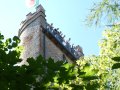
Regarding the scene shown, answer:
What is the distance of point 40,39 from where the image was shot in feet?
90.0

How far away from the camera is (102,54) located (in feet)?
37.2

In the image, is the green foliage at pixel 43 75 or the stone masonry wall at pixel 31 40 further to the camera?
the stone masonry wall at pixel 31 40

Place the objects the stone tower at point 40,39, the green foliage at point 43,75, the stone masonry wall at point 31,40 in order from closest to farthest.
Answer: the green foliage at point 43,75
the stone masonry wall at point 31,40
the stone tower at point 40,39

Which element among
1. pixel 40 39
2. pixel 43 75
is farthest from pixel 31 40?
pixel 43 75

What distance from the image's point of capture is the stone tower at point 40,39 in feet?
89.4

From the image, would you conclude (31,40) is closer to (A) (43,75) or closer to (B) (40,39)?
(B) (40,39)

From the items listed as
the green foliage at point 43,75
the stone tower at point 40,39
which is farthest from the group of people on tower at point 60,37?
the green foliage at point 43,75

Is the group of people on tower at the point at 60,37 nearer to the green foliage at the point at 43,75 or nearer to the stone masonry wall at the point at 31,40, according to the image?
the stone masonry wall at the point at 31,40

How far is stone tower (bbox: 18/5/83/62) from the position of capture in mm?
27250

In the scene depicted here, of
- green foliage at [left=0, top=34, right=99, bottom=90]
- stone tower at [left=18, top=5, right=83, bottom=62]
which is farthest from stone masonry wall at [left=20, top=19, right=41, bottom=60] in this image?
green foliage at [left=0, top=34, right=99, bottom=90]

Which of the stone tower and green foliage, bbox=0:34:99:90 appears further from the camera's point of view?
the stone tower

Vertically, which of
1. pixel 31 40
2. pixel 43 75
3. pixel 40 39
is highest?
pixel 31 40

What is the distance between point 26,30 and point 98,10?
19161 millimetres

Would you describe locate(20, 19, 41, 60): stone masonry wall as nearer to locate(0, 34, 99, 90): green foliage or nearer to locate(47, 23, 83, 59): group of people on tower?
locate(47, 23, 83, 59): group of people on tower
